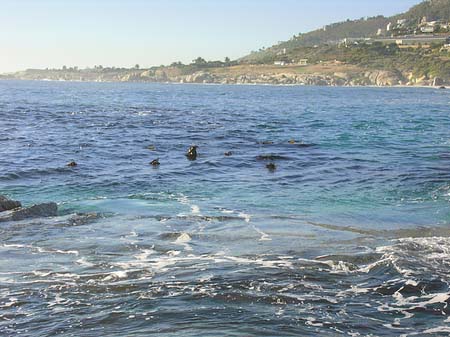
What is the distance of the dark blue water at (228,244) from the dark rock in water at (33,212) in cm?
39

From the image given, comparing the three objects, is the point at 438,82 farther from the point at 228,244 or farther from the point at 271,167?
the point at 228,244

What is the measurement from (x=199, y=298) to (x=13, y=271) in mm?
4305

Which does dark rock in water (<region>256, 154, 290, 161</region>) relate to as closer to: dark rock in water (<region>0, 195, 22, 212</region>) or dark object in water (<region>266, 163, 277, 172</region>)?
dark object in water (<region>266, 163, 277, 172</region>)

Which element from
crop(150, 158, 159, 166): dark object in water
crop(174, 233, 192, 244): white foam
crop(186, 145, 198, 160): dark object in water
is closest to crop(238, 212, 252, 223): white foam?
crop(174, 233, 192, 244): white foam

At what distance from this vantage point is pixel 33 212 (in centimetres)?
1725

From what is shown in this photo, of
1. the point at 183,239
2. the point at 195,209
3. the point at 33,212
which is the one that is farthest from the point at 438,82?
the point at 183,239

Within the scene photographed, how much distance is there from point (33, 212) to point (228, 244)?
6.59 m

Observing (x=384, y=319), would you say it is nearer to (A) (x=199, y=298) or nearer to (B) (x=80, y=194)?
(A) (x=199, y=298)

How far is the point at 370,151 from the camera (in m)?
34.0

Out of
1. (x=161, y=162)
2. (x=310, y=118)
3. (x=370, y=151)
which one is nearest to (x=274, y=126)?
(x=310, y=118)

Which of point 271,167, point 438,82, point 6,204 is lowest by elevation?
point 438,82

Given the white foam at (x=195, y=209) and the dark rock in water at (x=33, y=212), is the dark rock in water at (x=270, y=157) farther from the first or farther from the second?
the dark rock in water at (x=33, y=212)

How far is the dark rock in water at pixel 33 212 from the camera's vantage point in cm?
1677

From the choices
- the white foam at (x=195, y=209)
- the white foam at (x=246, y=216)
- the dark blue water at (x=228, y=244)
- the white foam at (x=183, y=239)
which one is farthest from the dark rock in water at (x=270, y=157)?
the white foam at (x=183, y=239)
